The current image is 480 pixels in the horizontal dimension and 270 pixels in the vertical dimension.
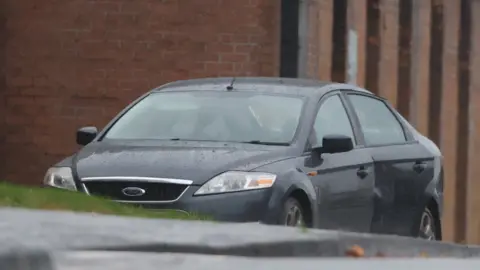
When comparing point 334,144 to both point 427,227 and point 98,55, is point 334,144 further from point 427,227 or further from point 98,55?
point 98,55

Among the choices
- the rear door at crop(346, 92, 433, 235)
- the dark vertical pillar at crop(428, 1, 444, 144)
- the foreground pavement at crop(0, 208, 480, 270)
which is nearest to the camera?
the foreground pavement at crop(0, 208, 480, 270)

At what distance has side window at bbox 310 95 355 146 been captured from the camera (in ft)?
34.4

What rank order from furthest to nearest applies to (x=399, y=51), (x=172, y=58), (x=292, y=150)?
(x=399, y=51) < (x=172, y=58) < (x=292, y=150)

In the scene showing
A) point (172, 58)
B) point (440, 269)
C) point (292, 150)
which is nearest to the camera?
point (440, 269)

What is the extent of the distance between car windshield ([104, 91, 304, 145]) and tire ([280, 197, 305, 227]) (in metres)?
0.56

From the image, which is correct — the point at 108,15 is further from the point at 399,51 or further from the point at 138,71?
the point at 399,51

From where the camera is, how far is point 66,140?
16859mm

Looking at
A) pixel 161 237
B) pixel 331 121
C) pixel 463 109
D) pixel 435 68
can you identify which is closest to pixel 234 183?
pixel 331 121

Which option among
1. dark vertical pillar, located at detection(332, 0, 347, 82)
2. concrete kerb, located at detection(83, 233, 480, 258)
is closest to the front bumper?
concrete kerb, located at detection(83, 233, 480, 258)

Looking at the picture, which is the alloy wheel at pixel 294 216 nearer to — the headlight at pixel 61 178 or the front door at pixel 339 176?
the front door at pixel 339 176

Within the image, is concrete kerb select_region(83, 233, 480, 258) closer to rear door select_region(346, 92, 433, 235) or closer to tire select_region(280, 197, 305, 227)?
tire select_region(280, 197, 305, 227)

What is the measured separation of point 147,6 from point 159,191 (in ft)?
25.2

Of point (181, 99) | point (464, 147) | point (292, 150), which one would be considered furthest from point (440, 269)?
point (464, 147)

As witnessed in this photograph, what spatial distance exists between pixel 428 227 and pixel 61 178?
11.3ft
